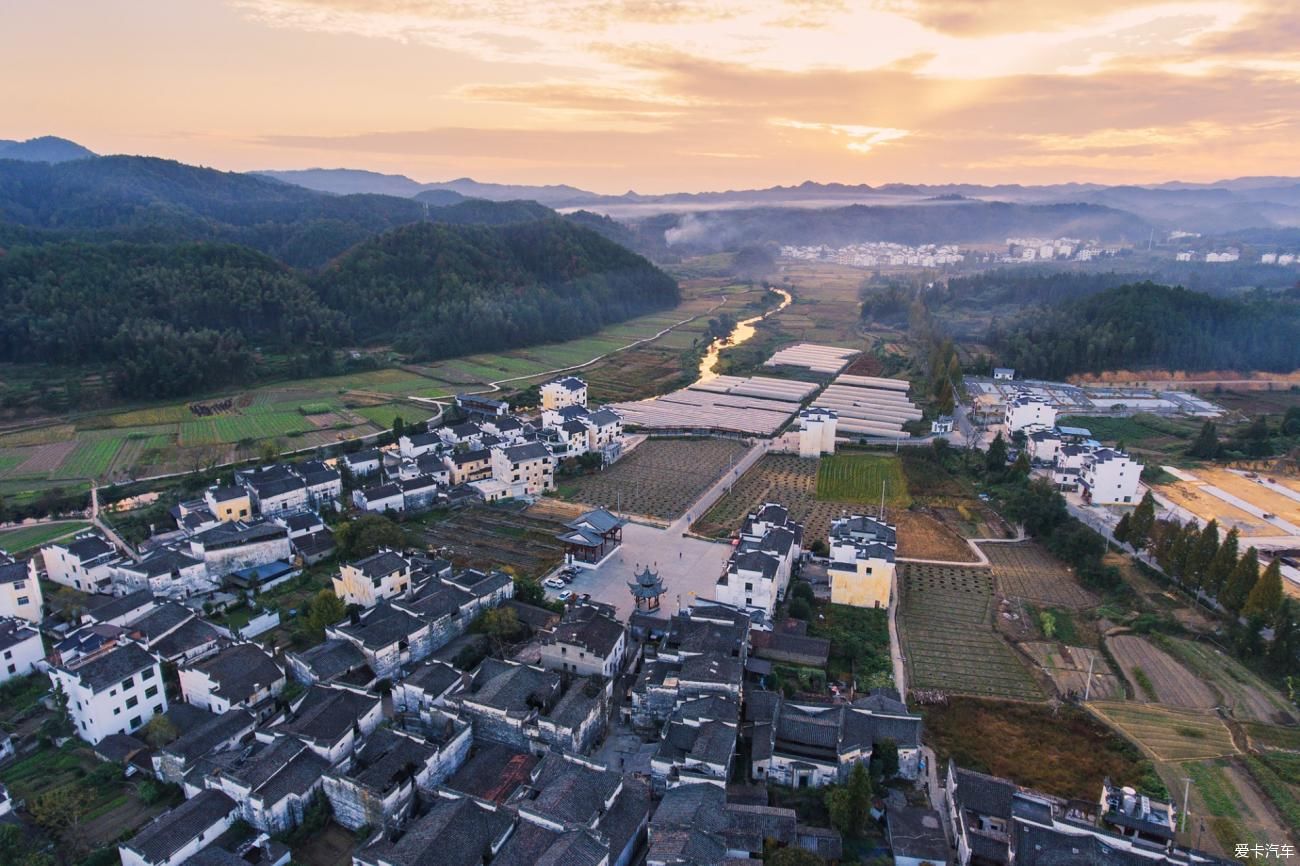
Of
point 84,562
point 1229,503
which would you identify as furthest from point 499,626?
point 1229,503

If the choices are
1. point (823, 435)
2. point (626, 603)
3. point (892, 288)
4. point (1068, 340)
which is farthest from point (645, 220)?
point (626, 603)

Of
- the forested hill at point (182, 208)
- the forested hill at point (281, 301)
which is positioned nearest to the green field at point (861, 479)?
the forested hill at point (281, 301)

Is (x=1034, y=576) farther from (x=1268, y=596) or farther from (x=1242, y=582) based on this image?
(x=1268, y=596)

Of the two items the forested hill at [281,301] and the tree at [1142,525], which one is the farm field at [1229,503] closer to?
the tree at [1142,525]

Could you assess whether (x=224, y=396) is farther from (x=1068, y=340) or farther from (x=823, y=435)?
(x=1068, y=340)

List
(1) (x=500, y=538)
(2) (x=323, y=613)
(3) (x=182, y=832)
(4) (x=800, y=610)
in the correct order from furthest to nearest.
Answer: (1) (x=500, y=538), (4) (x=800, y=610), (2) (x=323, y=613), (3) (x=182, y=832)

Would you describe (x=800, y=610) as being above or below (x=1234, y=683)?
above

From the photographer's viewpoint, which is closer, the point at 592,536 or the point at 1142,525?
the point at 1142,525
